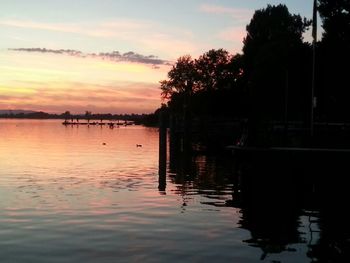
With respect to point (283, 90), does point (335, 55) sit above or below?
above

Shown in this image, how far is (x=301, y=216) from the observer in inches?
683

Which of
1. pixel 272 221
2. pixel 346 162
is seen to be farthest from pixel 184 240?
pixel 346 162

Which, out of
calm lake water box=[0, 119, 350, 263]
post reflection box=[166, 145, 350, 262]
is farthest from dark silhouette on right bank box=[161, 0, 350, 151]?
calm lake water box=[0, 119, 350, 263]

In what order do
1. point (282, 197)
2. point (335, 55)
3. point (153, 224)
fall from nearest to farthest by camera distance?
1. point (153, 224)
2. point (282, 197)
3. point (335, 55)

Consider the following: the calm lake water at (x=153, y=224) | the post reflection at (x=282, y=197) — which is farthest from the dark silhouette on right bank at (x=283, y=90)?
→ the calm lake water at (x=153, y=224)

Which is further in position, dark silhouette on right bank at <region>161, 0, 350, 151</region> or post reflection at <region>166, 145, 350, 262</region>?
dark silhouette on right bank at <region>161, 0, 350, 151</region>

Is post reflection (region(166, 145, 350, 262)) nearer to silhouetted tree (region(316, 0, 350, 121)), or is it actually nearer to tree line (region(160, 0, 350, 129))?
tree line (region(160, 0, 350, 129))

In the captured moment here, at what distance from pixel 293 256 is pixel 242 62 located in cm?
9313

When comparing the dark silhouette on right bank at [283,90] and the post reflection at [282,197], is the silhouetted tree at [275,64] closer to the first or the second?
the dark silhouette on right bank at [283,90]

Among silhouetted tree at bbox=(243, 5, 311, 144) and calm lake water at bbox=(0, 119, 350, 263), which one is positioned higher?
silhouetted tree at bbox=(243, 5, 311, 144)

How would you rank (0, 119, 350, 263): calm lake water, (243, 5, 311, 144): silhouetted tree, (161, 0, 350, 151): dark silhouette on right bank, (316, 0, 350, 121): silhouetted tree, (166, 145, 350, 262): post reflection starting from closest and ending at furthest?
(0, 119, 350, 263): calm lake water
(166, 145, 350, 262): post reflection
(161, 0, 350, 151): dark silhouette on right bank
(316, 0, 350, 121): silhouetted tree
(243, 5, 311, 144): silhouetted tree

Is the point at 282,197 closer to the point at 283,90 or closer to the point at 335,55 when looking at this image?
the point at 335,55

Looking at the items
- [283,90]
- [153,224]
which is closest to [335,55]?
[283,90]

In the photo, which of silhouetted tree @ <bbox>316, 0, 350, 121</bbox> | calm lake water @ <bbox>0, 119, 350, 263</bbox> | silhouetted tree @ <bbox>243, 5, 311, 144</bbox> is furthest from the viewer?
silhouetted tree @ <bbox>243, 5, 311, 144</bbox>
